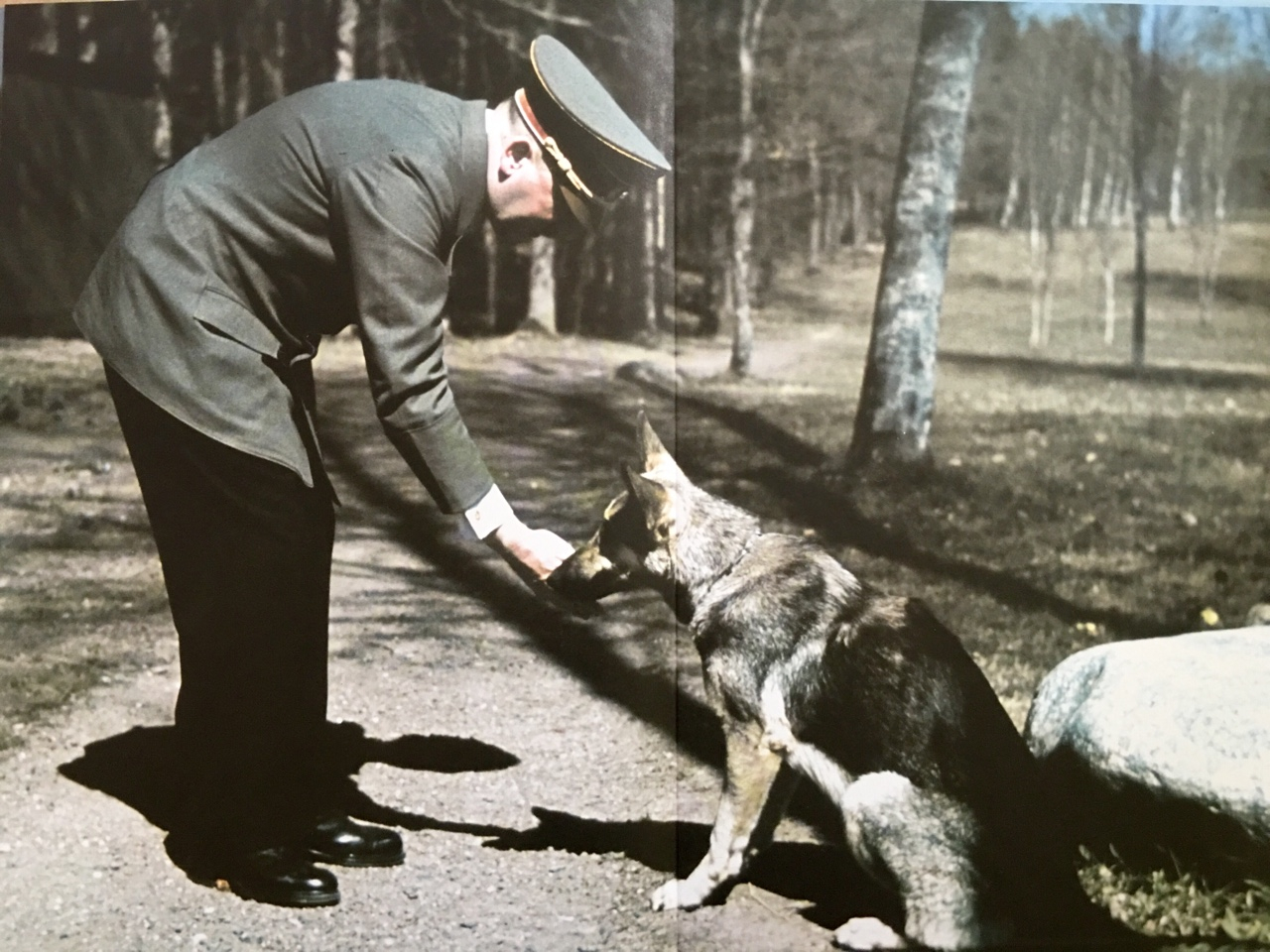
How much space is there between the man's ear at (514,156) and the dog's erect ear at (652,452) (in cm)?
68

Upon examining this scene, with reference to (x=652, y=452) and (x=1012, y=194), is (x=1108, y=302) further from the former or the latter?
(x=652, y=452)

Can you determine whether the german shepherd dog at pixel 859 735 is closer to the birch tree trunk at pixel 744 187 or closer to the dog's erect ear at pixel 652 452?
the dog's erect ear at pixel 652 452

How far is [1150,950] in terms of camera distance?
2926 millimetres

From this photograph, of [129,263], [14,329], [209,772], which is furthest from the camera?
[14,329]

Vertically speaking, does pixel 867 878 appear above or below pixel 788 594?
below

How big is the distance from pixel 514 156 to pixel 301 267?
56cm

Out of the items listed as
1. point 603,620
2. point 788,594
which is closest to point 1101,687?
point 788,594

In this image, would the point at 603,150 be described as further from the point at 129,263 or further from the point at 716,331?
the point at 129,263

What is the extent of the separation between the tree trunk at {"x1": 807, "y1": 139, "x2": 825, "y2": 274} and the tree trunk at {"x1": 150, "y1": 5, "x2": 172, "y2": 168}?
1603 mm

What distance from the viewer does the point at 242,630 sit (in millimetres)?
2967

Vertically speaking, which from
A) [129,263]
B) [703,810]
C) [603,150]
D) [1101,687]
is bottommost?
[703,810]

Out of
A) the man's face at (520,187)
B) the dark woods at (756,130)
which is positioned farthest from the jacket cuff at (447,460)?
the man's face at (520,187)

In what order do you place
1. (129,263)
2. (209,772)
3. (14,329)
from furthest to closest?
(14,329), (209,772), (129,263)

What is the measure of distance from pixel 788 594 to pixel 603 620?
48 cm
